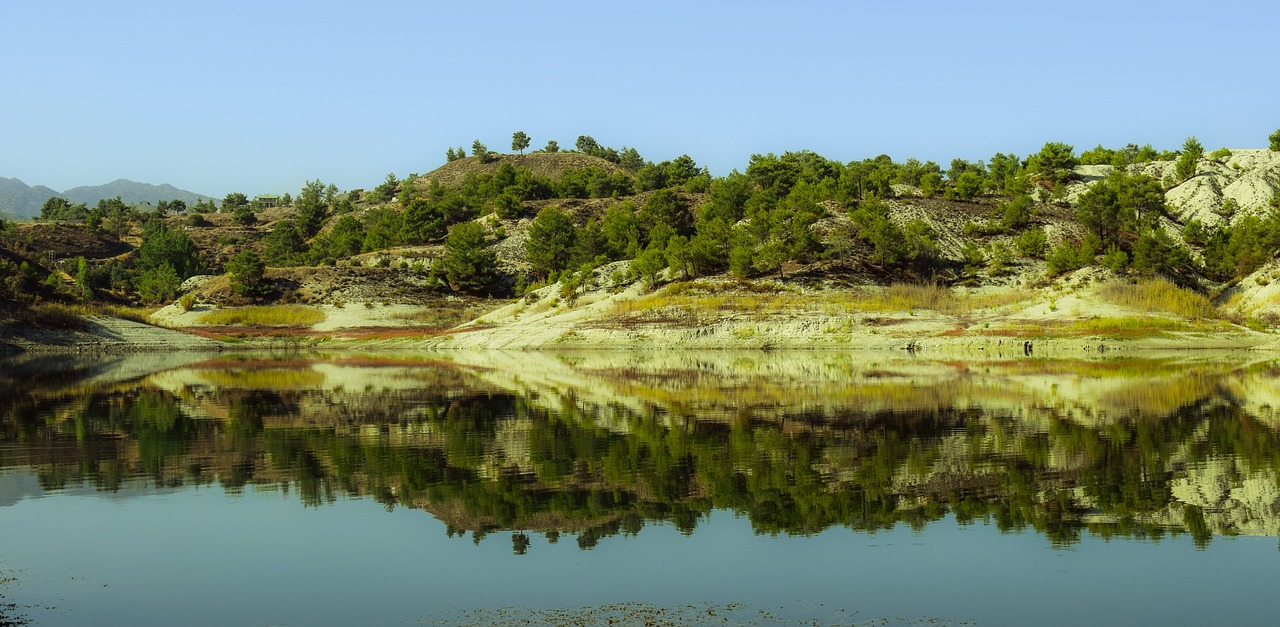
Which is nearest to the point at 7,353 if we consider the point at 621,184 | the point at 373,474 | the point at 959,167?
the point at 373,474

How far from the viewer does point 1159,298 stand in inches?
3270

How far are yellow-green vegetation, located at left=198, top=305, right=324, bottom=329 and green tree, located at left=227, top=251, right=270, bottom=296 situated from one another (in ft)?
11.7

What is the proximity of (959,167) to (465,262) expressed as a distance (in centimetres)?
8945

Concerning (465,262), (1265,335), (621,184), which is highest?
(621,184)

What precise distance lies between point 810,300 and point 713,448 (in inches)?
2651

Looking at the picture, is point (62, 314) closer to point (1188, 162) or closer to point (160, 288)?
point (160, 288)

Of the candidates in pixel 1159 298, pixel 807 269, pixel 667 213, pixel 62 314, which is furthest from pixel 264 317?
pixel 1159 298

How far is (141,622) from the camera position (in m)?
12.6

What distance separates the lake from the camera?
13.3m

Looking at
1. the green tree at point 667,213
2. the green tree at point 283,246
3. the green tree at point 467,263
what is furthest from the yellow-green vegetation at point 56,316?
the green tree at point 667,213

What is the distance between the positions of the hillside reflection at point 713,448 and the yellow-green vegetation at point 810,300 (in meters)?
39.8

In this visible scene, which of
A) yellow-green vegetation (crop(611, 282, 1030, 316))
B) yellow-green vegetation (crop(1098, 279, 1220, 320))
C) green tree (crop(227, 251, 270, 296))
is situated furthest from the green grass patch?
yellow-green vegetation (crop(1098, 279, 1220, 320))

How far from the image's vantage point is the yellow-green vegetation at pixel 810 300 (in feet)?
294

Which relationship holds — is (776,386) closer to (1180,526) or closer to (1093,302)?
(1180,526)
